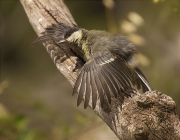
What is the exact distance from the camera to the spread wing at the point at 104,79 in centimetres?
137

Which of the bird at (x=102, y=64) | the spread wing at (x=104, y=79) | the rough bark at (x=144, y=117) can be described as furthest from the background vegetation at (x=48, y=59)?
the rough bark at (x=144, y=117)

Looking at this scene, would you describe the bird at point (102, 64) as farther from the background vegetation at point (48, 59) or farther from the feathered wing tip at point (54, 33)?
the background vegetation at point (48, 59)

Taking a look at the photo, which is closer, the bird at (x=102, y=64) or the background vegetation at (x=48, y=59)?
the bird at (x=102, y=64)

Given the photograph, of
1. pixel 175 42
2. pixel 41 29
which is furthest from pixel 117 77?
pixel 175 42

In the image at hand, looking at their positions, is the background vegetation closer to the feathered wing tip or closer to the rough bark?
the feathered wing tip

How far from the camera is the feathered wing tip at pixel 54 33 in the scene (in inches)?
67.1

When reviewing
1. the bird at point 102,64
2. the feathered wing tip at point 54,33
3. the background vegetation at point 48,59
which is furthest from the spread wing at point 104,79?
the background vegetation at point 48,59

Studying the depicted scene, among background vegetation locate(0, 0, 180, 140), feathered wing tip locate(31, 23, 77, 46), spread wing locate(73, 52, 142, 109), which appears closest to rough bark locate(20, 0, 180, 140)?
spread wing locate(73, 52, 142, 109)

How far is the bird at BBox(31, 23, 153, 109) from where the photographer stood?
138 centimetres

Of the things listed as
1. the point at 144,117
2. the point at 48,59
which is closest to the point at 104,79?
the point at 144,117

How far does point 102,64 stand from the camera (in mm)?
1502

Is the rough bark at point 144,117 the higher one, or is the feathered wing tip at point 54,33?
the feathered wing tip at point 54,33

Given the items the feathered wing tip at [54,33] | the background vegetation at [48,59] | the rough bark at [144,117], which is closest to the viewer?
the rough bark at [144,117]

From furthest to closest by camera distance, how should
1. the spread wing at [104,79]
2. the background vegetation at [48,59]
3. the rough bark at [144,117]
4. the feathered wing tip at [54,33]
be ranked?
the background vegetation at [48,59]
the feathered wing tip at [54,33]
the spread wing at [104,79]
the rough bark at [144,117]
